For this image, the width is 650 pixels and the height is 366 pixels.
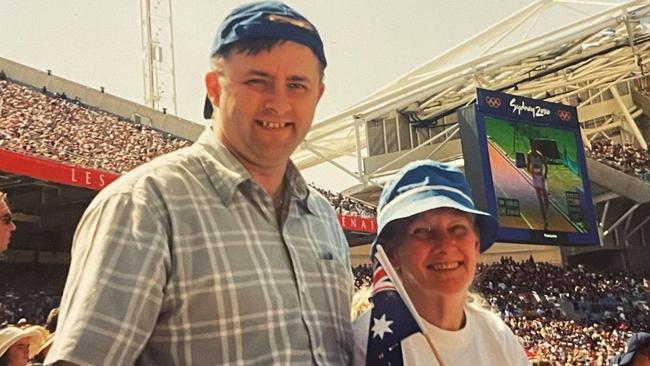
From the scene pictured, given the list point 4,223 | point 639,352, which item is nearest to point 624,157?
point 639,352

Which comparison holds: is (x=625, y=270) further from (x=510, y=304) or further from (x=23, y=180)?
(x=23, y=180)

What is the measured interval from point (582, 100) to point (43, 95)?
20.9 metres

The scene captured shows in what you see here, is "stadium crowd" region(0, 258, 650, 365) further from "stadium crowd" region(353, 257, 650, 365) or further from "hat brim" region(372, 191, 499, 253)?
"hat brim" region(372, 191, 499, 253)

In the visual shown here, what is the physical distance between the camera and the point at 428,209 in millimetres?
1641

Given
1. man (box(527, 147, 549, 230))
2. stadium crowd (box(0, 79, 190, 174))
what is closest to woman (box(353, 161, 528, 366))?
stadium crowd (box(0, 79, 190, 174))

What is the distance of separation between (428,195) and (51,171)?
36.8 feet

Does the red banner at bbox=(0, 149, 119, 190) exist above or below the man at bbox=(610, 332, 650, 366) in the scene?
above

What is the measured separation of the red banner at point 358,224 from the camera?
55.4ft

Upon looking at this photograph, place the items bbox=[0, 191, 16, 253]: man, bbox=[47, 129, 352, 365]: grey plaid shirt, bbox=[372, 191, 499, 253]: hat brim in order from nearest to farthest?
bbox=[47, 129, 352, 365]: grey plaid shirt → bbox=[372, 191, 499, 253]: hat brim → bbox=[0, 191, 16, 253]: man

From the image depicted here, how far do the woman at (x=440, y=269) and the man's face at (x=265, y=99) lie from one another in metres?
0.38

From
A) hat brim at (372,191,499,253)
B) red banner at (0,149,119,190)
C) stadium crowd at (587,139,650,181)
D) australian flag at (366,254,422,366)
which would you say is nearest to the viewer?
australian flag at (366,254,422,366)

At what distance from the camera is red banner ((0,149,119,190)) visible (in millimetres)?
11320

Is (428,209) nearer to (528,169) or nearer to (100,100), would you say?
(528,169)

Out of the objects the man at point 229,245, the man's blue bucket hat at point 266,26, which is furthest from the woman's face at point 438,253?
the man's blue bucket hat at point 266,26
